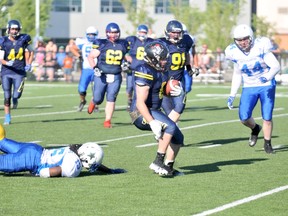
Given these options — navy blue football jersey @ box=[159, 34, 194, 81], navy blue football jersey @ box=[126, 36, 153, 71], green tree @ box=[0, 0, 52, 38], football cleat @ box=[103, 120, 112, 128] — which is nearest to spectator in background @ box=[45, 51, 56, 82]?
green tree @ box=[0, 0, 52, 38]

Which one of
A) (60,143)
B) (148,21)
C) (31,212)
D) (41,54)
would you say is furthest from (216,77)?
(31,212)

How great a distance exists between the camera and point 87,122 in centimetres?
1873

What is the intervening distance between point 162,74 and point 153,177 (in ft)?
3.62

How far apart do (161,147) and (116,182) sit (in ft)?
2.28

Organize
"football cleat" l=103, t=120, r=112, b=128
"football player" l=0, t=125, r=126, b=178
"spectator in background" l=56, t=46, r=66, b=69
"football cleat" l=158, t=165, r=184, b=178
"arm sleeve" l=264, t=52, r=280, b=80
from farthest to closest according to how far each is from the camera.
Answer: "spectator in background" l=56, t=46, r=66, b=69, "football cleat" l=103, t=120, r=112, b=128, "arm sleeve" l=264, t=52, r=280, b=80, "football cleat" l=158, t=165, r=184, b=178, "football player" l=0, t=125, r=126, b=178

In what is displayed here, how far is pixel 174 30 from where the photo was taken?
13438 mm

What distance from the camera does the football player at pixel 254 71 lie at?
520 inches

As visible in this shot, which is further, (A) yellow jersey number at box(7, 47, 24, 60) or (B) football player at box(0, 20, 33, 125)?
(A) yellow jersey number at box(7, 47, 24, 60)

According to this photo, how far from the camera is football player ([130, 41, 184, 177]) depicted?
10641 millimetres

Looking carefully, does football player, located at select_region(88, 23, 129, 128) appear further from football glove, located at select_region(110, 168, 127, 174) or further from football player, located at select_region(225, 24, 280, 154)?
Result: football glove, located at select_region(110, 168, 127, 174)

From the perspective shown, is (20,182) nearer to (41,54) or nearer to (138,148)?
(138,148)

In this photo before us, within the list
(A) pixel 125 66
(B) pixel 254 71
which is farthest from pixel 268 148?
(A) pixel 125 66

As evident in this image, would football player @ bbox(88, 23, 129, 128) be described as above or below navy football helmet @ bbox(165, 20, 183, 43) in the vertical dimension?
below

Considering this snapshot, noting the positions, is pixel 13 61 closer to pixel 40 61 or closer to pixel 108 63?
pixel 108 63
